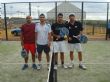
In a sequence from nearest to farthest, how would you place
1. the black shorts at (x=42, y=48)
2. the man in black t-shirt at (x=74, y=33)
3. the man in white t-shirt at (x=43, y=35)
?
the man in white t-shirt at (x=43, y=35) < the black shorts at (x=42, y=48) < the man in black t-shirt at (x=74, y=33)

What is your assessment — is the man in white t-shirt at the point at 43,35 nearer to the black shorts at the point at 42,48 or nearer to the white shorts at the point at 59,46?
the black shorts at the point at 42,48

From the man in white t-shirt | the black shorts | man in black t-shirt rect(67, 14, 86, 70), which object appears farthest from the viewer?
man in black t-shirt rect(67, 14, 86, 70)

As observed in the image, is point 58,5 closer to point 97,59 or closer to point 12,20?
point 12,20

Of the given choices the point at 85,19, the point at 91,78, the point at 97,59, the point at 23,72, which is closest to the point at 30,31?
the point at 23,72

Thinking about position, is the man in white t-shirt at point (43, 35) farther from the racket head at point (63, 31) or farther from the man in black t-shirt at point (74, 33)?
the man in black t-shirt at point (74, 33)

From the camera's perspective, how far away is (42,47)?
924 cm

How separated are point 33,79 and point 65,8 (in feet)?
49.1

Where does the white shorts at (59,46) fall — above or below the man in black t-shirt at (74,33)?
below

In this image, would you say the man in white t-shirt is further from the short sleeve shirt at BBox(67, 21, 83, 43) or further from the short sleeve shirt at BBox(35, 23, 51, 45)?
the short sleeve shirt at BBox(67, 21, 83, 43)

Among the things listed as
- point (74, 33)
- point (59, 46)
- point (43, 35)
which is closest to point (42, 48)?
point (43, 35)

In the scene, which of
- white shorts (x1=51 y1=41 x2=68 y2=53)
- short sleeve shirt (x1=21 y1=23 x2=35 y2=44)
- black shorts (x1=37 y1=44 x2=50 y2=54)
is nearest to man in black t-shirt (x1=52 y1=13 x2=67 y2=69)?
white shorts (x1=51 y1=41 x2=68 y2=53)

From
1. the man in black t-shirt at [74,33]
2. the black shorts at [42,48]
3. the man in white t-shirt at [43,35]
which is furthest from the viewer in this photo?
the man in black t-shirt at [74,33]

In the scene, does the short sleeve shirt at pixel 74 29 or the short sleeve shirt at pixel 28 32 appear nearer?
the short sleeve shirt at pixel 28 32

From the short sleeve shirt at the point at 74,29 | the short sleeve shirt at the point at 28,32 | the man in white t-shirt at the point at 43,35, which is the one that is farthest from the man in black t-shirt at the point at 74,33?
the short sleeve shirt at the point at 28,32
